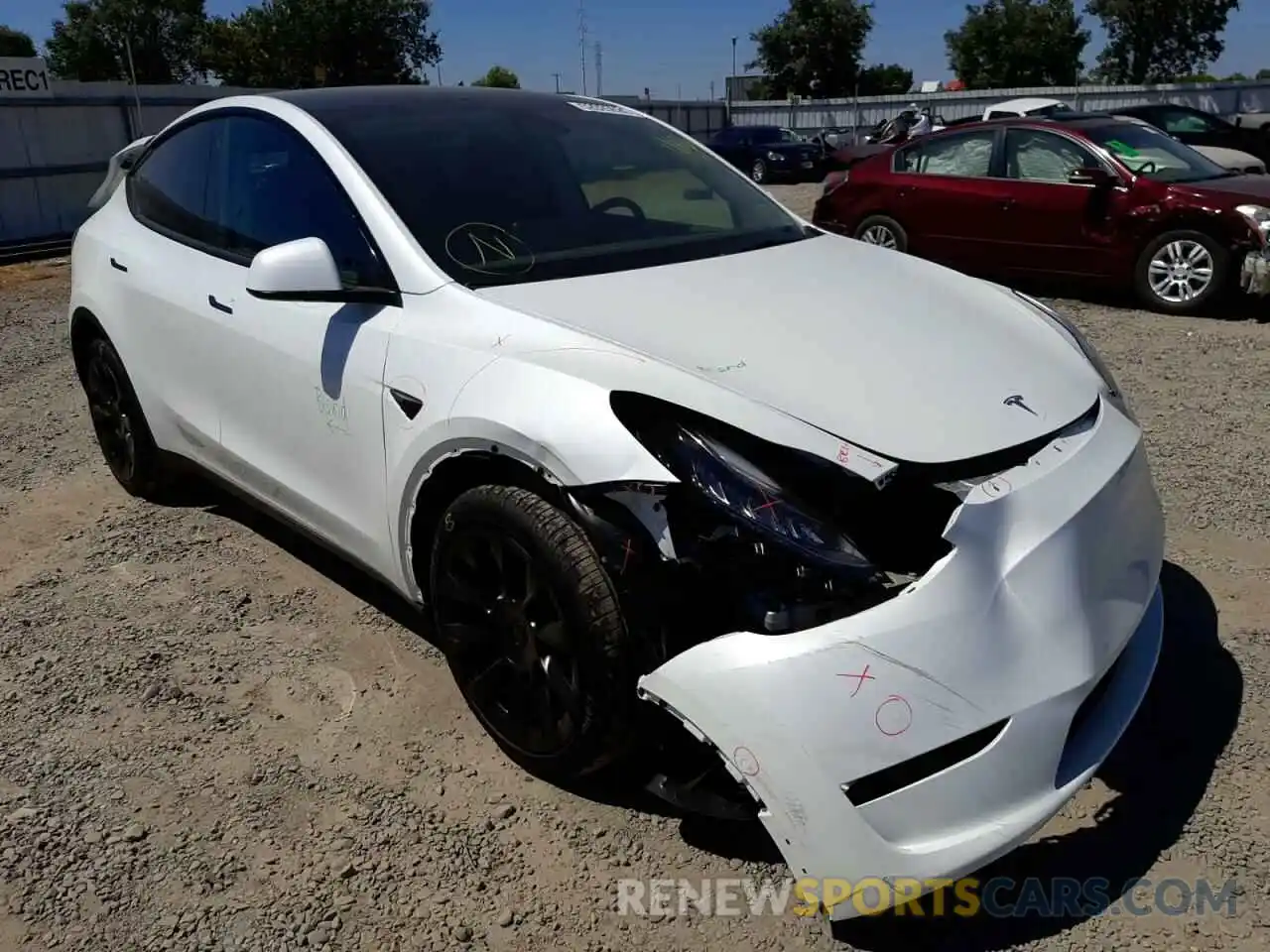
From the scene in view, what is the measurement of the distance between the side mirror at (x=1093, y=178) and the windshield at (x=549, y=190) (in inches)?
218

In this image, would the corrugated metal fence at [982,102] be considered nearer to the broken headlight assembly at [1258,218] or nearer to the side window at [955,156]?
the side window at [955,156]

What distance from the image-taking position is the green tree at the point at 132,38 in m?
50.2

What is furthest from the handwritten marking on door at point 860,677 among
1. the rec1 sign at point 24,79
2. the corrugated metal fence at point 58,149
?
the rec1 sign at point 24,79

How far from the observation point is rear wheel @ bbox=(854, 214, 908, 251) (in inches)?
373

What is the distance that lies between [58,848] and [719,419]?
6.18ft

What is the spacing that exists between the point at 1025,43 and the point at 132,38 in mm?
45887

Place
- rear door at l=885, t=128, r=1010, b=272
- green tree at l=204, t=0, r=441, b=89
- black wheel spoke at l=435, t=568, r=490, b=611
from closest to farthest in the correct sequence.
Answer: black wheel spoke at l=435, t=568, r=490, b=611
rear door at l=885, t=128, r=1010, b=272
green tree at l=204, t=0, r=441, b=89

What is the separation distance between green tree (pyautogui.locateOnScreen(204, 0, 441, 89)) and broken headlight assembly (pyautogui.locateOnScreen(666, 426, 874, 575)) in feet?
144

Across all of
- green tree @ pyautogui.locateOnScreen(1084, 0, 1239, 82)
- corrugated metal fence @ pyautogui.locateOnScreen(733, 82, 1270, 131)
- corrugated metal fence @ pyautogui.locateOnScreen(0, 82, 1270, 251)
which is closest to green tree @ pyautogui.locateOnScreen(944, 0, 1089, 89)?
green tree @ pyautogui.locateOnScreen(1084, 0, 1239, 82)

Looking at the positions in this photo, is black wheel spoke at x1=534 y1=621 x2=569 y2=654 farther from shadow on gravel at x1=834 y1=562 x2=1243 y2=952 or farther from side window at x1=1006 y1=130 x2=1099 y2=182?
side window at x1=1006 y1=130 x2=1099 y2=182

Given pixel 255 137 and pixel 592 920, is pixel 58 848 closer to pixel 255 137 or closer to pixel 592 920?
pixel 592 920

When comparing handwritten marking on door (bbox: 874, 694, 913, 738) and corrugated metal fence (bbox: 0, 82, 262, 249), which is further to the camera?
corrugated metal fence (bbox: 0, 82, 262, 249)
